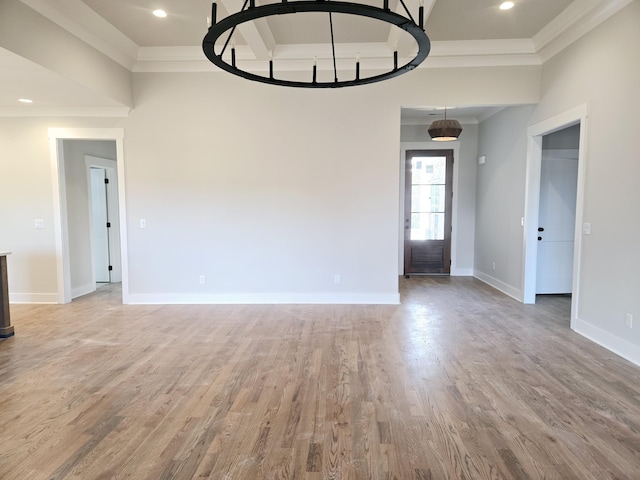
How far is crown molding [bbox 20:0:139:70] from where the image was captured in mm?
3293

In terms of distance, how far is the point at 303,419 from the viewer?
7.32ft

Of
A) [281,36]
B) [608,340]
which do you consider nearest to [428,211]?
[608,340]

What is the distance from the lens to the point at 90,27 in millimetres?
3762

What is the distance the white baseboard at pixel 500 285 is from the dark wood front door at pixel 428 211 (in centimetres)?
59

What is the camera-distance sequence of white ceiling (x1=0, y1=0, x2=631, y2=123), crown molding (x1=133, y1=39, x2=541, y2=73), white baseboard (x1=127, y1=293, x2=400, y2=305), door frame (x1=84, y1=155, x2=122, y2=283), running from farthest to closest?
door frame (x1=84, y1=155, x2=122, y2=283), white baseboard (x1=127, y1=293, x2=400, y2=305), crown molding (x1=133, y1=39, x2=541, y2=73), white ceiling (x1=0, y1=0, x2=631, y2=123)

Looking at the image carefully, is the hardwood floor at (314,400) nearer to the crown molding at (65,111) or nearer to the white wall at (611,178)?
the white wall at (611,178)

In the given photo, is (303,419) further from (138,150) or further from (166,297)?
(138,150)

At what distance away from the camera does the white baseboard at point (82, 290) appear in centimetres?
532

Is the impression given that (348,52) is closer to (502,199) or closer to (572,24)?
(572,24)

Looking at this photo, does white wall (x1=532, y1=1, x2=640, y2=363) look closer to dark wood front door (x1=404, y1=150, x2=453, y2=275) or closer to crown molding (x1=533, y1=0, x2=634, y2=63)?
crown molding (x1=533, y1=0, x2=634, y2=63)

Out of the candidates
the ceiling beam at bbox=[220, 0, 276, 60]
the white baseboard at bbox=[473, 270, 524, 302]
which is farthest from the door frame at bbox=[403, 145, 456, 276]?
the ceiling beam at bbox=[220, 0, 276, 60]

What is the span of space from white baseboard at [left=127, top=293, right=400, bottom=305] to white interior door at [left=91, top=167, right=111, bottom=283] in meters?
1.97

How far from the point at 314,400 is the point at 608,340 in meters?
2.88

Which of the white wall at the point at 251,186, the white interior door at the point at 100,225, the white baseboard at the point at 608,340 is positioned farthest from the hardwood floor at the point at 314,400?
the white interior door at the point at 100,225
